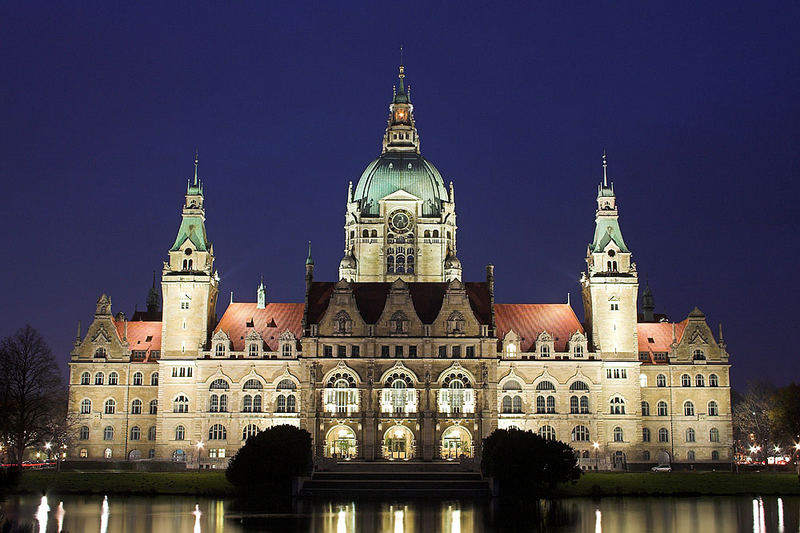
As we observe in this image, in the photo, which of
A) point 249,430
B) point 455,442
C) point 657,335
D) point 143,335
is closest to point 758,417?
point 657,335

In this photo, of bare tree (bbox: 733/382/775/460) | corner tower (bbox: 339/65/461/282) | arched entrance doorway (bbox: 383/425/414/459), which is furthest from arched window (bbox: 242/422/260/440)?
bare tree (bbox: 733/382/775/460)

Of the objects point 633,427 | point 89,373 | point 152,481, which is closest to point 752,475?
point 633,427

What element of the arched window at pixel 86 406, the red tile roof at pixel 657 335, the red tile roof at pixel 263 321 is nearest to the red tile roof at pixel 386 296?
the red tile roof at pixel 263 321

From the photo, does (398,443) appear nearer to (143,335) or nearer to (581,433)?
(581,433)

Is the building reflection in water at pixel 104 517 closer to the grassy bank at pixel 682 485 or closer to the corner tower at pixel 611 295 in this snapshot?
the grassy bank at pixel 682 485

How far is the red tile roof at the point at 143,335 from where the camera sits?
117875mm

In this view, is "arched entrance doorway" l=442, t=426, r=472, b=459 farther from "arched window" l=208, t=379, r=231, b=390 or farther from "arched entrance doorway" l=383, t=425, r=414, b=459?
"arched window" l=208, t=379, r=231, b=390

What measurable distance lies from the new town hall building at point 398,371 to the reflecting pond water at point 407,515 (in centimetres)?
2949

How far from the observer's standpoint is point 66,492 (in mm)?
83312

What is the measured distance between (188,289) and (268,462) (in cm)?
3980

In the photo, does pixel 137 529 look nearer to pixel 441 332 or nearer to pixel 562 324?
pixel 441 332

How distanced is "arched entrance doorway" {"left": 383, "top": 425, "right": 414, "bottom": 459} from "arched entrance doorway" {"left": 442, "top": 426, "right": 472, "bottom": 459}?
3244 millimetres

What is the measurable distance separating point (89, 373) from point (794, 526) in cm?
7698

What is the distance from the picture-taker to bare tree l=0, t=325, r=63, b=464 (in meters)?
100
